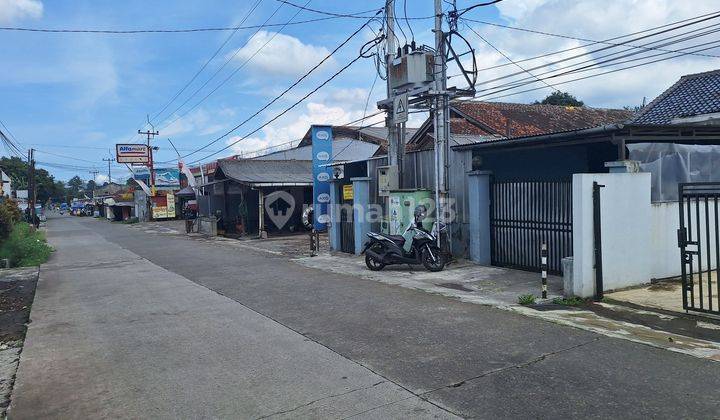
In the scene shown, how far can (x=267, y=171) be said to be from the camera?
2730 centimetres

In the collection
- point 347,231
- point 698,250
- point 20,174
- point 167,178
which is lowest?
point 347,231

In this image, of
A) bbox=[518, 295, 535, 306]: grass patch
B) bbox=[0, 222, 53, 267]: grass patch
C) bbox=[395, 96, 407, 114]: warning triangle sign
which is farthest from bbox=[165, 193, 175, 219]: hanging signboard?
bbox=[518, 295, 535, 306]: grass patch

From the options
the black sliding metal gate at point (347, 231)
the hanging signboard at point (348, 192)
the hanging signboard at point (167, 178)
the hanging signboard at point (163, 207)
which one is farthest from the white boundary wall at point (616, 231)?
the hanging signboard at point (167, 178)

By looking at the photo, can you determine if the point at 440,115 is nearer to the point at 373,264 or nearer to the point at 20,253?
the point at 373,264

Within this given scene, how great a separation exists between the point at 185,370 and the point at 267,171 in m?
22.4

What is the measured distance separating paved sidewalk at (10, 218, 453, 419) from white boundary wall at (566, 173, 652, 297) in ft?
15.0

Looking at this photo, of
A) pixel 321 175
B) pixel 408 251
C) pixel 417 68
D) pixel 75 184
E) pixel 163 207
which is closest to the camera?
pixel 408 251

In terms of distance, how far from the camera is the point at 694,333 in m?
6.17

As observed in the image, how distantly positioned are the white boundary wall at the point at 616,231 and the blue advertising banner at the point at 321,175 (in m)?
10.7

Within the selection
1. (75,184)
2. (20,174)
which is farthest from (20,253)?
(75,184)

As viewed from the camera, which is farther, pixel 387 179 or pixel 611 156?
pixel 387 179

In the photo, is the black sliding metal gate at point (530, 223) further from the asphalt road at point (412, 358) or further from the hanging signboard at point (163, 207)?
the hanging signboard at point (163, 207)

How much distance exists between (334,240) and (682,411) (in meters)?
13.7

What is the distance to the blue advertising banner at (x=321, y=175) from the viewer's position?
58.9ft
